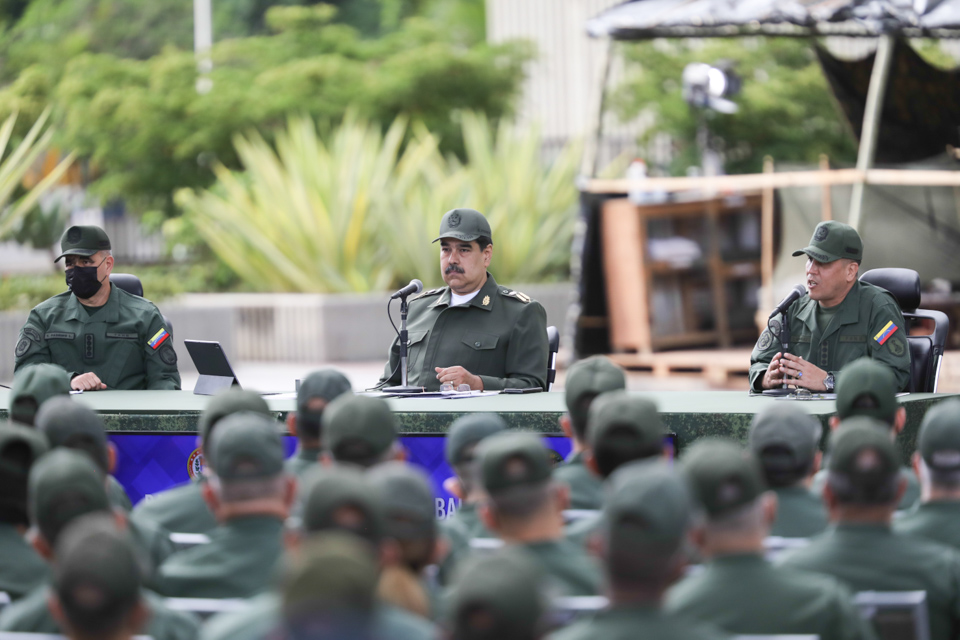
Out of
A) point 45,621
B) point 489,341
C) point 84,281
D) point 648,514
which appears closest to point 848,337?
point 489,341

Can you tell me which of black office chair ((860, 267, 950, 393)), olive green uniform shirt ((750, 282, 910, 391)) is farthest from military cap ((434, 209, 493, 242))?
black office chair ((860, 267, 950, 393))

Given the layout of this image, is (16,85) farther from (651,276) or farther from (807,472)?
(807,472)

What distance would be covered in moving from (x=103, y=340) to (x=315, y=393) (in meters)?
3.09

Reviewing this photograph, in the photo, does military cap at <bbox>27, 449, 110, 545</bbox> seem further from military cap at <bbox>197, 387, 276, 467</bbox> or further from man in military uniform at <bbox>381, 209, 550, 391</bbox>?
man in military uniform at <bbox>381, 209, 550, 391</bbox>

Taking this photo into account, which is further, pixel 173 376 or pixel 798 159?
pixel 798 159

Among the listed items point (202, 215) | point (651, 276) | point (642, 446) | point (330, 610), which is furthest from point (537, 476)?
point (202, 215)

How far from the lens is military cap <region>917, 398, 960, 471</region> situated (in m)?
3.71

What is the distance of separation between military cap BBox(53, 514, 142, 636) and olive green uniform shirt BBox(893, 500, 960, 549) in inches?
81.8

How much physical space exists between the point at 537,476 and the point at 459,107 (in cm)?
1842

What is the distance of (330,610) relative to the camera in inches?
91.9

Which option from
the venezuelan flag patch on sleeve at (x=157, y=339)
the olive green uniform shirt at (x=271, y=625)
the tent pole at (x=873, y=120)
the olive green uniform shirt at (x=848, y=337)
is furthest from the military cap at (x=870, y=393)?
the tent pole at (x=873, y=120)

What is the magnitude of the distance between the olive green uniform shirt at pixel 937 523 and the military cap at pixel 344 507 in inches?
63.5

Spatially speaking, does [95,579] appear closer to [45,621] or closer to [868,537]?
[45,621]

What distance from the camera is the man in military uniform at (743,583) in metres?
3.10
